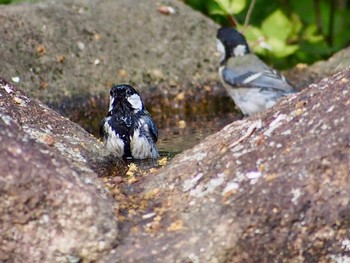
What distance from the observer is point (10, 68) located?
20.1 feet

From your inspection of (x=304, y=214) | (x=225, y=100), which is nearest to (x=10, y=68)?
(x=225, y=100)

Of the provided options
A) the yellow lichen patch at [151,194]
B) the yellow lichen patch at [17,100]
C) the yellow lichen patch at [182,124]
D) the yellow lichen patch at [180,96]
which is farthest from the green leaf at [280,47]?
the yellow lichen patch at [151,194]

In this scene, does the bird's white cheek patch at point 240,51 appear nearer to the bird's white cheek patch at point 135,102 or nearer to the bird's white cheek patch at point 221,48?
the bird's white cheek patch at point 221,48

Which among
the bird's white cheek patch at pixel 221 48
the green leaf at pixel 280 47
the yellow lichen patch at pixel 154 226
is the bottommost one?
the yellow lichen patch at pixel 154 226

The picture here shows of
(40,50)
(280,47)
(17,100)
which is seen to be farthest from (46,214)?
(280,47)

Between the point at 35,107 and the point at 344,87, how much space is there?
1.35 meters

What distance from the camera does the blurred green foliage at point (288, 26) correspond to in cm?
705

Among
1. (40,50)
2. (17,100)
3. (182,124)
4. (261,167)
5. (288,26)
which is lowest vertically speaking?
(261,167)

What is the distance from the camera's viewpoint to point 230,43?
679cm

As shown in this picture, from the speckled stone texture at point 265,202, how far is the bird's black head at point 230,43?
299cm

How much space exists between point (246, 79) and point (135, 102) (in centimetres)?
149

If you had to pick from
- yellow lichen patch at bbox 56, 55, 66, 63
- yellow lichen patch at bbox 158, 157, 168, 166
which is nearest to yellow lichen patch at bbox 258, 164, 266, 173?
yellow lichen patch at bbox 158, 157, 168, 166

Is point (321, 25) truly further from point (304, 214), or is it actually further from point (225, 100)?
point (304, 214)

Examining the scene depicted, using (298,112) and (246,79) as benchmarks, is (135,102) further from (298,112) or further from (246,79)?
(298,112)
